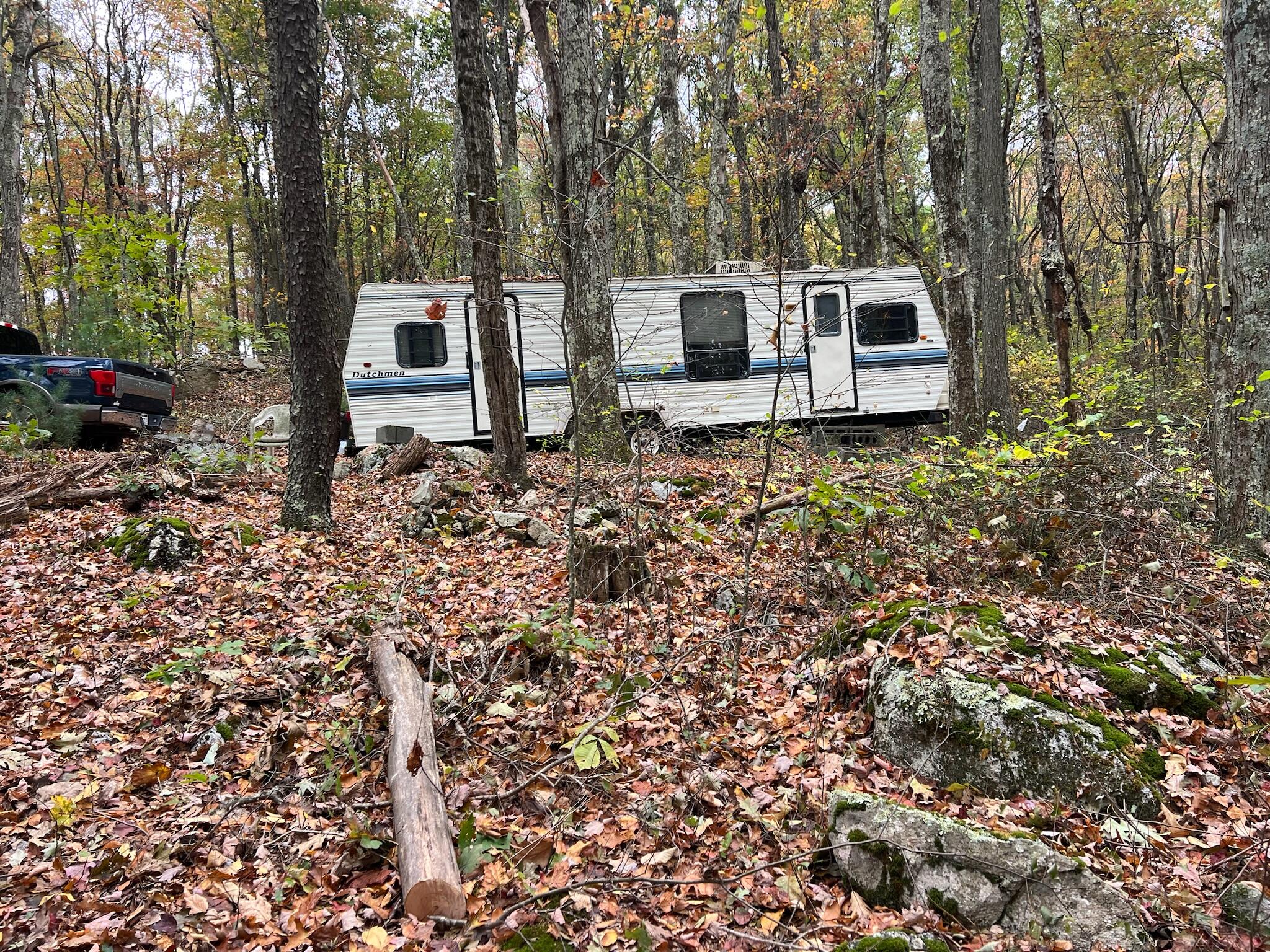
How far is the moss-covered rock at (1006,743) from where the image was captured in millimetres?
3113

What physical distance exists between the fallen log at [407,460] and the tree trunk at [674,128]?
25.8ft

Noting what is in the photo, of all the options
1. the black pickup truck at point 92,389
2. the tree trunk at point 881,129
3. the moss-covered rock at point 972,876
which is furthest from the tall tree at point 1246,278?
the black pickup truck at point 92,389

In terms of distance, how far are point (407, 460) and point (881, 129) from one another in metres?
13.5

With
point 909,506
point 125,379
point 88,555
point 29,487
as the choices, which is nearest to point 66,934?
point 88,555

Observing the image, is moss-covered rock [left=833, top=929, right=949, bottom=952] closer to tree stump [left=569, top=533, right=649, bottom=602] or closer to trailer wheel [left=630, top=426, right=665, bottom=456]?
tree stump [left=569, top=533, right=649, bottom=602]

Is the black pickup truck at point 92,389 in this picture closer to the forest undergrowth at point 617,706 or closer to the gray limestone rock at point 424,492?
the forest undergrowth at point 617,706

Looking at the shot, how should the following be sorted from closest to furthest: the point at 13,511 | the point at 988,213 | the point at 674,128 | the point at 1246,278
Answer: the point at 1246,278, the point at 13,511, the point at 988,213, the point at 674,128

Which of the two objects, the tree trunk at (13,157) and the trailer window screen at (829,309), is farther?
the tree trunk at (13,157)

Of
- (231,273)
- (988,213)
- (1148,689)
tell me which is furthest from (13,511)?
(231,273)

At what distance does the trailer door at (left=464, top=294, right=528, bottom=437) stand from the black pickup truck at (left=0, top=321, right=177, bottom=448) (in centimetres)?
483

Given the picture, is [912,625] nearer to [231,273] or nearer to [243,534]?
[243,534]

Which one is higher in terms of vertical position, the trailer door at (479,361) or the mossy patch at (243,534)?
the trailer door at (479,361)

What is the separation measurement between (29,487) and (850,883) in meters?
8.21

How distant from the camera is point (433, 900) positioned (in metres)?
2.84
